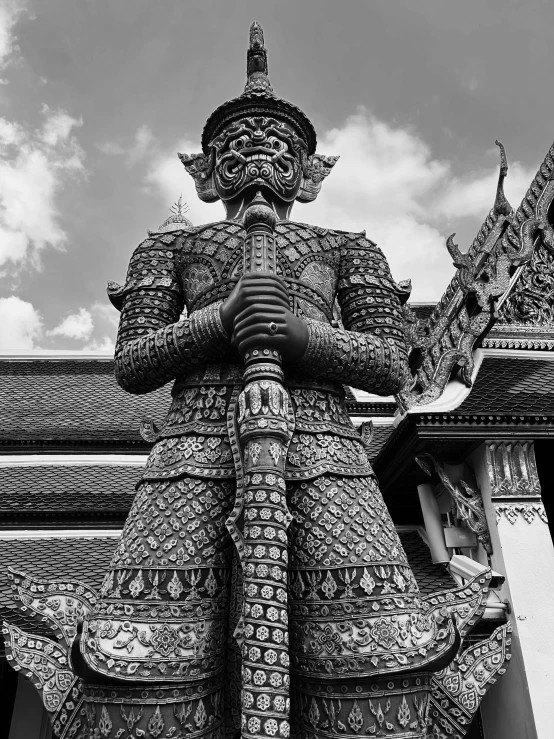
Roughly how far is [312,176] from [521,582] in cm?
324

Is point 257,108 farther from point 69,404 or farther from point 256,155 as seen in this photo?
point 69,404

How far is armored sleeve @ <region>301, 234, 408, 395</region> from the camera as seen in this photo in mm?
2510

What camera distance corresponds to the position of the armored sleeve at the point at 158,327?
2.51 meters

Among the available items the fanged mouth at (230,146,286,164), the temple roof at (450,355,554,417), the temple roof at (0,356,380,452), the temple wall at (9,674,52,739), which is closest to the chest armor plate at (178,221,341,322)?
the fanged mouth at (230,146,286,164)

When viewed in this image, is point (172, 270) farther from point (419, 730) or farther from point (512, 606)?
point (512, 606)

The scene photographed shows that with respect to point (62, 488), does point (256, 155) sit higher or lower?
higher

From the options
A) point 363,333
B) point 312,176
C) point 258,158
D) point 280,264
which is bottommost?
point 363,333

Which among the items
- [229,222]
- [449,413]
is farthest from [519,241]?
[229,222]

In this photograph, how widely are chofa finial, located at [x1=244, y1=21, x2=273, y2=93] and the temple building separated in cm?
2

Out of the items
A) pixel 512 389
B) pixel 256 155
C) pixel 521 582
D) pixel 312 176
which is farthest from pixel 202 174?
pixel 521 582

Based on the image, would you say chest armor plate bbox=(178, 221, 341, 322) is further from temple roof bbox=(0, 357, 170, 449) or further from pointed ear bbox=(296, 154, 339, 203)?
temple roof bbox=(0, 357, 170, 449)

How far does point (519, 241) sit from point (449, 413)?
2915 millimetres

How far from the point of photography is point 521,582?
4336 millimetres

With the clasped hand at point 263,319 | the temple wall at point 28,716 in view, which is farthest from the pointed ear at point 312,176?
the temple wall at point 28,716
